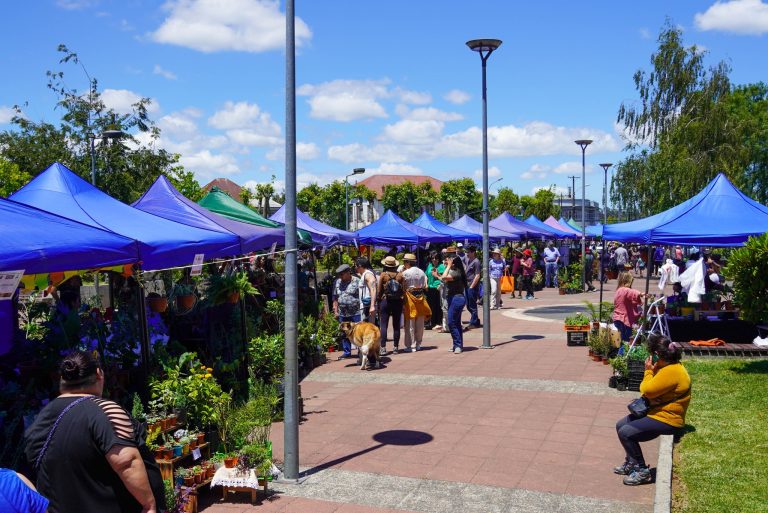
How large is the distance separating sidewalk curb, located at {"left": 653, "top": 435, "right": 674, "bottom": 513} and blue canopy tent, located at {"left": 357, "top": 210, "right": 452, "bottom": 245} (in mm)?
13752

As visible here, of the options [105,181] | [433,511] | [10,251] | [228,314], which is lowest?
[433,511]

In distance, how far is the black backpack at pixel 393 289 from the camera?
12.5 meters

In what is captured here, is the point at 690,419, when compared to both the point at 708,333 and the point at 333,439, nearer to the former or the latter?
the point at 333,439

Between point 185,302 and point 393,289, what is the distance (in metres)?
5.01

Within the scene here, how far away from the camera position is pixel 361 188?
287 feet

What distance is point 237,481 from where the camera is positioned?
19.0 feet

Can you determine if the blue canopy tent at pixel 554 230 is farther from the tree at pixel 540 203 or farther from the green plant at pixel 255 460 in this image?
the tree at pixel 540 203

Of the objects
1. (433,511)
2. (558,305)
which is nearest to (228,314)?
(433,511)

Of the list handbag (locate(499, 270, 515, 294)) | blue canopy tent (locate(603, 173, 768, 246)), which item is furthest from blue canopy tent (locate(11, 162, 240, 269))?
handbag (locate(499, 270, 515, 294))

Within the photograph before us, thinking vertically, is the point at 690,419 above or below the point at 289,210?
below

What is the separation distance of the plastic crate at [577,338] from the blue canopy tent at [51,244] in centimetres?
955

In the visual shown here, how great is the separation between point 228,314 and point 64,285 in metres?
3.42

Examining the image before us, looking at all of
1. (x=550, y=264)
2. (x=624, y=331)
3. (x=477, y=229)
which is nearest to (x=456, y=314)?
(x=624, y=331)

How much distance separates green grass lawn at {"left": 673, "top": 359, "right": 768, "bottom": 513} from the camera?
224 inches
